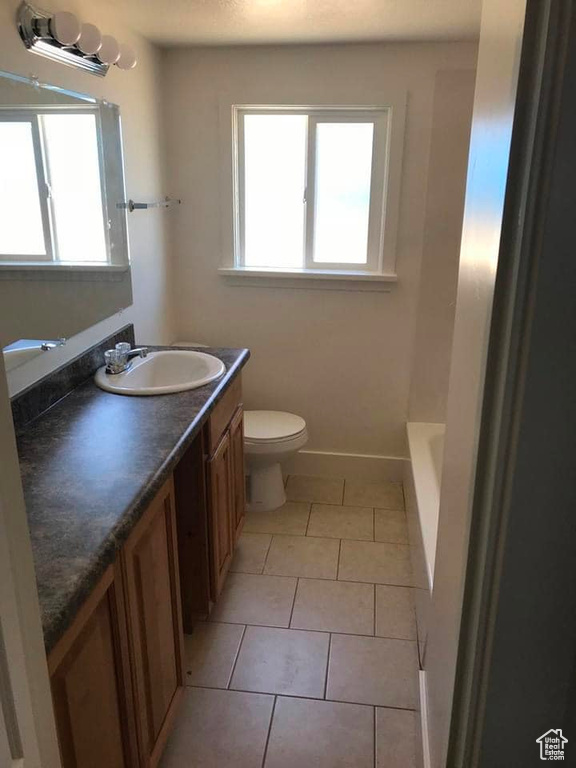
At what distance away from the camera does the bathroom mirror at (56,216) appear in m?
1.79

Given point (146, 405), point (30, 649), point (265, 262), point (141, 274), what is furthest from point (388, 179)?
point (30, 649)

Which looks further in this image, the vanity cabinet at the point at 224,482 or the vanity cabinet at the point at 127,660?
the vanity cabinet at the point at 224,482

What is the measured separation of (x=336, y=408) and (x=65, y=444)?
1926 millimetres

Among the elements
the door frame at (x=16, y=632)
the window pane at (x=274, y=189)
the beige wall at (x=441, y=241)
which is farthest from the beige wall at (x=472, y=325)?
the window pane at (x=274, y=189)

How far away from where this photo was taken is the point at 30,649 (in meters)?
0.76

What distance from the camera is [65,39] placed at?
1905 mm

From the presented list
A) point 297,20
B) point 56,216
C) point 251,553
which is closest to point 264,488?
point 251,553

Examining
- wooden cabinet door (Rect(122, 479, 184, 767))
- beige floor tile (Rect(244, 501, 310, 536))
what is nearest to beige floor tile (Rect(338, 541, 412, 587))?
beige floor tile (Rect(244, 501, 310, 536))

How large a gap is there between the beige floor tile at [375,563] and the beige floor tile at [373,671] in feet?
1.23

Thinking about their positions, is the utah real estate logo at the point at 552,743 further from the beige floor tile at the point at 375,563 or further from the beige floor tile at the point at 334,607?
the beige floor tile at the point at 375,563

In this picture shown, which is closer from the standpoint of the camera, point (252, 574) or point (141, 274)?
point (252, 574)

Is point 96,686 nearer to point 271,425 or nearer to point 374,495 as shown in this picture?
point 271,425

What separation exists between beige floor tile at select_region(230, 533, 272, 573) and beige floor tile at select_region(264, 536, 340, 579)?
0.10ft

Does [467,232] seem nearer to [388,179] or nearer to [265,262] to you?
[388,179]
